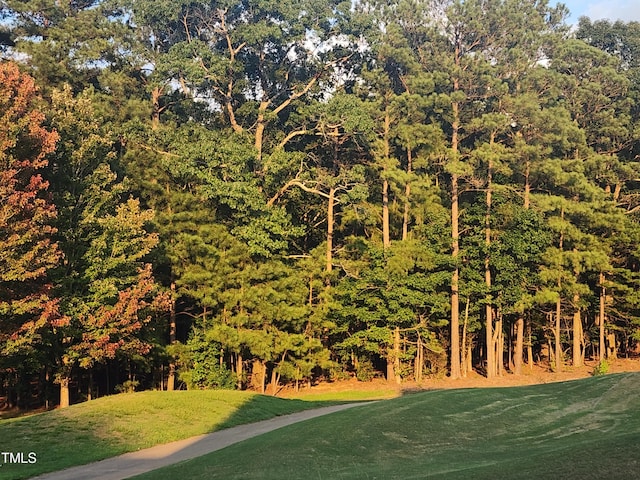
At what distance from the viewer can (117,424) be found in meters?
15.1

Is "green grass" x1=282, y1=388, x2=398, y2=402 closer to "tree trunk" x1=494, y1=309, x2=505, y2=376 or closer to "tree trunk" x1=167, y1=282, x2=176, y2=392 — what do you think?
"tree trunk" x1=167, y1=282, x2=176, y2=392

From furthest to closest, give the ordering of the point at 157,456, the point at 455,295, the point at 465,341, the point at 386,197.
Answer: the point at 465,341
the point at 386,197
the point at 455,295
the point at 157,456

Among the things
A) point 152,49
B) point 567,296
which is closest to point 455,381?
point 567,296

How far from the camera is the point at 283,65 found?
3419 cm

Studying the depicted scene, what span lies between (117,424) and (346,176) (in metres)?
19.7

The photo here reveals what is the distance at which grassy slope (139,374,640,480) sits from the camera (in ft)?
26.8

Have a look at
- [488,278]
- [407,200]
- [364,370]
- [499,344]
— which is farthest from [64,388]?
[499,344]

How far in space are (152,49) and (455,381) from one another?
25396 millimetres

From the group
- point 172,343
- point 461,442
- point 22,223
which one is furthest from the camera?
point 172,343

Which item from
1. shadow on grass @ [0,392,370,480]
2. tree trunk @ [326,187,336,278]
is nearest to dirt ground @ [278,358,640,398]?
tree trunk @ [326,187,336,278]

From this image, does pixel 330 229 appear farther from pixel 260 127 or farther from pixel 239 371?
pixel 239 371

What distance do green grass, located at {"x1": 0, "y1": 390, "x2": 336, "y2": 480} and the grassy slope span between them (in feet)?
9.22

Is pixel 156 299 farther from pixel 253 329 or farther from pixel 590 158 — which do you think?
pixel 590 158

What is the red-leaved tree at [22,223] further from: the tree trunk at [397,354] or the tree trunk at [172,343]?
the tree trunk at [397,354]
